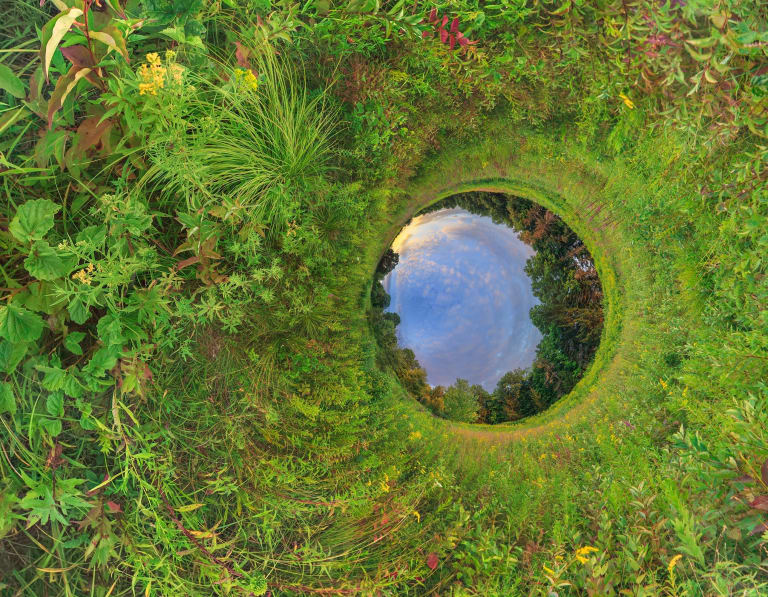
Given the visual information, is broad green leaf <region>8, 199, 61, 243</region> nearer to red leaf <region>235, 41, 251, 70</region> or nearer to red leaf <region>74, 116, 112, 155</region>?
red leaf <region>74, 116, 112, 155</region>

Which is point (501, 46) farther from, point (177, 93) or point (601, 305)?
point (601, 305)

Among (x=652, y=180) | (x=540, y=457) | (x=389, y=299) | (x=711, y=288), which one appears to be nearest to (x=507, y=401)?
(x=540, y=457)

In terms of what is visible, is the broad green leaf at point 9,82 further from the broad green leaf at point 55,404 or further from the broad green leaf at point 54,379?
the broad green leaf at point 55,404

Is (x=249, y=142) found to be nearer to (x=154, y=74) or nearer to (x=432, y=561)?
(x=154, y=74)

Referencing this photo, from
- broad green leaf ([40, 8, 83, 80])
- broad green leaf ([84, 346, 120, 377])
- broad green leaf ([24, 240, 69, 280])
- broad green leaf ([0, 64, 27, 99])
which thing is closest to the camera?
broad green leaf ([40, 8, 83, 80])

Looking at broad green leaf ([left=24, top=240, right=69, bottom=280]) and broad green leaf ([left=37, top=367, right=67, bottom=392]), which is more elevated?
broad green leaf ([left=24, top=240, right=69, bottom=280])

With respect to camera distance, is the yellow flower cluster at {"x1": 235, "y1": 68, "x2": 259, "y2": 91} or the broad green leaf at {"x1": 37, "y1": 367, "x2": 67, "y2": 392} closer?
the broad green leaf at {"x1": 37, "y1": 367, "x2": 67, "y2": 392}

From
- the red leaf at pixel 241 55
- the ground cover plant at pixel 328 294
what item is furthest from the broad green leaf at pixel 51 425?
the red leaf at pixel 241 55

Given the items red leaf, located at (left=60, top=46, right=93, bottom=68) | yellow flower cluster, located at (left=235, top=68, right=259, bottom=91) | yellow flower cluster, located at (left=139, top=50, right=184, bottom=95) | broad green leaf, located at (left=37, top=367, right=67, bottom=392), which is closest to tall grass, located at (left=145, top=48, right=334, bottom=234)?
yellow flower cluster, located at (left=235, top=68, right=259, bottom=91)
